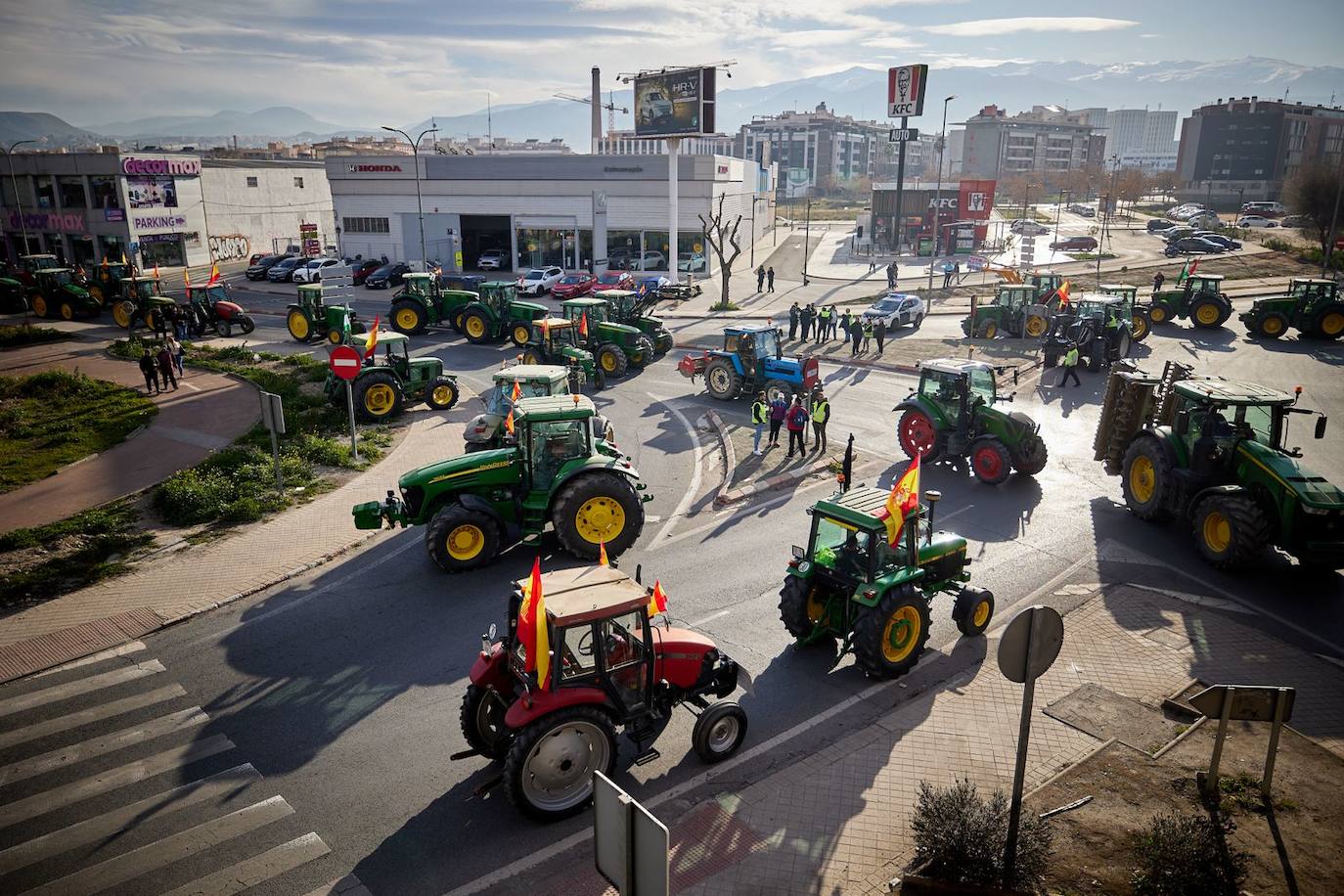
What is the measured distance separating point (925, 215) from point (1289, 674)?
56.4 meters

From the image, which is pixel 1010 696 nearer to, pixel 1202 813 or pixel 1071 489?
pixel 1202 813

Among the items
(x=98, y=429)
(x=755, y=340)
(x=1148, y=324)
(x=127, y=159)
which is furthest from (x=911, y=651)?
(x=127, y=159)

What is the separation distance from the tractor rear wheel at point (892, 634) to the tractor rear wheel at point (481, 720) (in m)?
4.22

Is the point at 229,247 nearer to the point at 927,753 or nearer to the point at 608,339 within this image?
the point at 608,339

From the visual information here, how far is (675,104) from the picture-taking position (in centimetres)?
4566

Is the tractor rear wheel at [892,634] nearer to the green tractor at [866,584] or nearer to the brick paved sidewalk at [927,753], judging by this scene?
the green tractor at [866,584]

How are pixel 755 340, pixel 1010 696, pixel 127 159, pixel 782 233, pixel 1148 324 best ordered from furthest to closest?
pixel 782 233 < pixel 127 159 < pixel 1148 324 < pixel 755 340 < pixel 1010 696

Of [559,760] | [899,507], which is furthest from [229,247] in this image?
[559,760]

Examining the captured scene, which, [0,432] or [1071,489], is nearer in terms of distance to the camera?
[1071,489]

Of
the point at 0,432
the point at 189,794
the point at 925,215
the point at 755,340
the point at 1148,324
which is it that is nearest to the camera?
the point at 189,794

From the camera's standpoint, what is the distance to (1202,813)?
295 inches

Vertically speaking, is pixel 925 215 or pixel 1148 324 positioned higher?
pixel 925 215

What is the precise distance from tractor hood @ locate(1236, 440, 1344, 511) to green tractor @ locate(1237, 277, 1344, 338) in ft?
68.8

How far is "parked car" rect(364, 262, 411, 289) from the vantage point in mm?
44562
